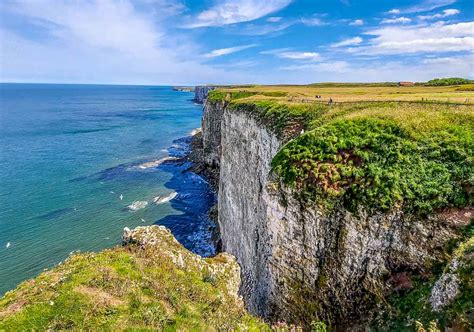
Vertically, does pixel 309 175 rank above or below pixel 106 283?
above

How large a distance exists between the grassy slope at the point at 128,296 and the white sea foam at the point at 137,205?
120 feet

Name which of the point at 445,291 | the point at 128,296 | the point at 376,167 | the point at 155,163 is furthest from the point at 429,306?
the point at 155,163

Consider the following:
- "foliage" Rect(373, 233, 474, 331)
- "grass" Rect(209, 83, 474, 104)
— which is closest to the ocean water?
"grass" Rect(209, 83, 474, 104)

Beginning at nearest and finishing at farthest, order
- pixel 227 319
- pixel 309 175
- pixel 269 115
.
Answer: pixel 227 319 < pixel 309 175 < pixel 269 115

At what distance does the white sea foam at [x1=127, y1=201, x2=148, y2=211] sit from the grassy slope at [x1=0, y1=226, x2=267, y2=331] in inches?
1445

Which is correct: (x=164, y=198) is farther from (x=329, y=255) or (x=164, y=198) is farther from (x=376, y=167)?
(x=376, y=167)

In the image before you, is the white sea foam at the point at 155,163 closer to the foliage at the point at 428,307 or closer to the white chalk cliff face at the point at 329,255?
the white chalk cliff face at the point at 329,255

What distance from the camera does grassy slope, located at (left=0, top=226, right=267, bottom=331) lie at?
10.0m

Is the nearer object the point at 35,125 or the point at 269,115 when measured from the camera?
the point at 269,115

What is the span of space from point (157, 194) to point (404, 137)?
44.8 m

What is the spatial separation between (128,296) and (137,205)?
41368mm

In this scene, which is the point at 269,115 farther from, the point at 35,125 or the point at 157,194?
the point at 35,125

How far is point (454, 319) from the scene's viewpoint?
1048 centimetres

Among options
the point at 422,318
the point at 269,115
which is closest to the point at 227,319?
the point at 422,318
